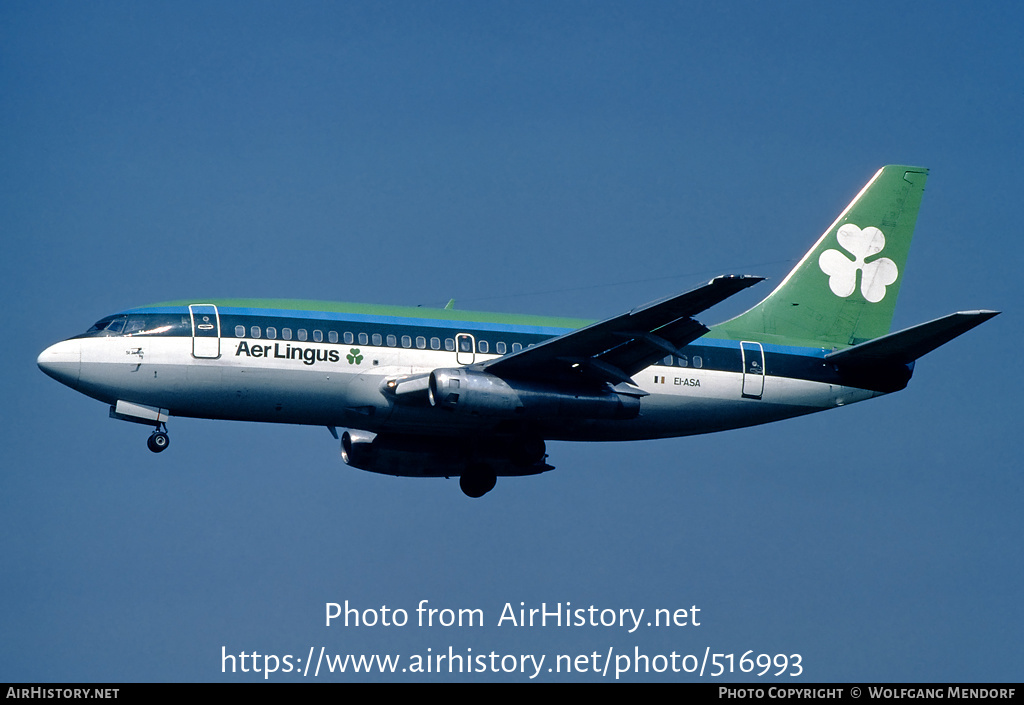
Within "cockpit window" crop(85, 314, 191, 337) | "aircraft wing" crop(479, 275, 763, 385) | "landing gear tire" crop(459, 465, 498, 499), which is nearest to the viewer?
"aircraft wing" crop(479, 275, 763, 385)

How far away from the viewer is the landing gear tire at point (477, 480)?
49438mm

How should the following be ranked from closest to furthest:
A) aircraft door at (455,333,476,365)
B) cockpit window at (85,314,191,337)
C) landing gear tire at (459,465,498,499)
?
1. cockpit window at (85,314,191,337)
2. aircraft door at (455,333,476,365)
3. landing gear tire at (459,465,498,499)

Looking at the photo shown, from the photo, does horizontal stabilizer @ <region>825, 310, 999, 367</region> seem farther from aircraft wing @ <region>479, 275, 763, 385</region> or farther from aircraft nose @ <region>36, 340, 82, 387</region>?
aircraft nose @ <region>36, 340, 82, 387</region>

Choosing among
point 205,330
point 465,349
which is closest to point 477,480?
point 465,349

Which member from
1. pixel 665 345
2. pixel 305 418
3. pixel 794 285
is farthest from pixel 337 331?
pixel 794 285

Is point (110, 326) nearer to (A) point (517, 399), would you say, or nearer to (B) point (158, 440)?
(B) point (158, 440)

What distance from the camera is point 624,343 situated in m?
43.8

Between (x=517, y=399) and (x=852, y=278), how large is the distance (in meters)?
14.1

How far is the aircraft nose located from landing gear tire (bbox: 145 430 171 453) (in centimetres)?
269

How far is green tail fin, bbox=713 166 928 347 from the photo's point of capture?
4988 cm

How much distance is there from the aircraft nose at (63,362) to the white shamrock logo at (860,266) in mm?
24466

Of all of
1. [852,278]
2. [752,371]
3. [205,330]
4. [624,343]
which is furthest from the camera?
[852,278]

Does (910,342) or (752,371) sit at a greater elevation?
(910,342)

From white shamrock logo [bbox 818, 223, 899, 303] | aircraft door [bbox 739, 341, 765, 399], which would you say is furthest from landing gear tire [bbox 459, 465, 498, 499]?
white shamrock logo [bbox 818, 223, 899, 303]
